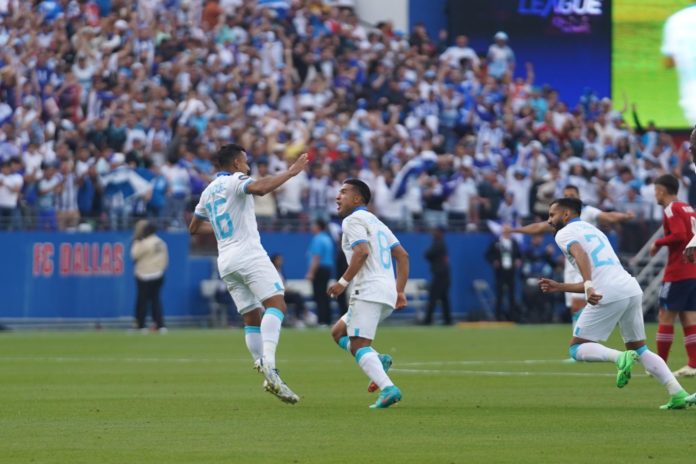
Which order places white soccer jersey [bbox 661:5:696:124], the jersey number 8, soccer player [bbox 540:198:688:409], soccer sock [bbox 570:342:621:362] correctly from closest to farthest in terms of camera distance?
1. soccer sock [bbox 570:342:621:362]
2. soccer player [bbox 540:198:688:409]
3. the jersey number 8
4. white soccer jersey [bbox 661:5:696:124]

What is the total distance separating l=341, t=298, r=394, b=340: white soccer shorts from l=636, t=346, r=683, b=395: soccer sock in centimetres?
227

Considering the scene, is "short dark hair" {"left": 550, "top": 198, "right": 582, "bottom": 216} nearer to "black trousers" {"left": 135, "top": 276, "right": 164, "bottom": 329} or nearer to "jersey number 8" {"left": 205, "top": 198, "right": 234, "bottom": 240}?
"jersey number 8" {"left": 205, "top": 198, "right": 234, "bottom": 240}

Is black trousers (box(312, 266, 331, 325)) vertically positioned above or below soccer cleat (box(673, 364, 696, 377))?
below

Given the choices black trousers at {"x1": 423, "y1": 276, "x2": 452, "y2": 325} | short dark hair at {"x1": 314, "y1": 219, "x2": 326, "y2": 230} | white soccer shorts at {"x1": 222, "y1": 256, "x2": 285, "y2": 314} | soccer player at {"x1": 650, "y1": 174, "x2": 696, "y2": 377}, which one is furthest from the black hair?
white soccer shorts at {"x1": 222, "y1": 256, "x2": 285, "y2": 314}

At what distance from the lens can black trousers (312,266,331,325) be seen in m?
31.7

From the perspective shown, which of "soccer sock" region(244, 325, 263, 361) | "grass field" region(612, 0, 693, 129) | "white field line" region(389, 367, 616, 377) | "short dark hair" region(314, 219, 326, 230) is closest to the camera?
"soccer sock" region(244, 325, 263, 361)

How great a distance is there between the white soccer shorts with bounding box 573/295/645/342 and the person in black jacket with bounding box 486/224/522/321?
64.5ft

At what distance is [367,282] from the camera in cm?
1365

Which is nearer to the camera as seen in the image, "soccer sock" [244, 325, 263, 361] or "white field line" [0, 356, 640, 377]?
"soccer sock" [244, 325, 263, 361]

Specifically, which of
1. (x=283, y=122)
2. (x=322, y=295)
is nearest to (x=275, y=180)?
(x=322, y=295)

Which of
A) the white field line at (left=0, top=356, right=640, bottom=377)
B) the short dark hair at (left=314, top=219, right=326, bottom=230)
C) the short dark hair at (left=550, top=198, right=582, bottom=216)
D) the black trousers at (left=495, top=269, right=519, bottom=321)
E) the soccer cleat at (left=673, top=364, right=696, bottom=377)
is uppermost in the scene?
the short dark hair at (left=550, top=198, right=582, bottom=216)

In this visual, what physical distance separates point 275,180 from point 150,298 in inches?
661

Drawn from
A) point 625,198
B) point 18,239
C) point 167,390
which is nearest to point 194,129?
point 18,239

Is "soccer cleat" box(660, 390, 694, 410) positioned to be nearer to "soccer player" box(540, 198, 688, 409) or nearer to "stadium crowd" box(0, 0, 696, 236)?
"soccer player" box(540, 198, 688, 409)
